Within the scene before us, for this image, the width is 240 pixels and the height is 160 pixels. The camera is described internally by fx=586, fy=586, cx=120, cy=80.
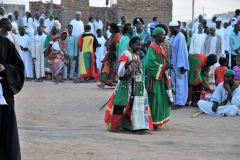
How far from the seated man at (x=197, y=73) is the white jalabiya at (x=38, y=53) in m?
7.48

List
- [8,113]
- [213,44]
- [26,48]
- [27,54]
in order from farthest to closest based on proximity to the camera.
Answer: [27,54], [26,48], [213,44], [8,113]

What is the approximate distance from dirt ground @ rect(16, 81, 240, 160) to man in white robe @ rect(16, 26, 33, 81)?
553 centimetres

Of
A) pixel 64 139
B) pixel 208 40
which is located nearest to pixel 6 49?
pixel 64 139

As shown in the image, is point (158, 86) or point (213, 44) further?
point (213, 44)

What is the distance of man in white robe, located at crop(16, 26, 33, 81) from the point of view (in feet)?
58.9

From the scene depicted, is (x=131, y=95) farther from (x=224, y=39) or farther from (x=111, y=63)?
(x=224, y=39)

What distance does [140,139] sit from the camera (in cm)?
828

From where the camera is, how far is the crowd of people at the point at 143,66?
8.83m

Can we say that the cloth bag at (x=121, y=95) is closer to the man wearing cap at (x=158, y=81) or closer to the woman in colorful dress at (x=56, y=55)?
the man wearing cap at (x=158, y=81)

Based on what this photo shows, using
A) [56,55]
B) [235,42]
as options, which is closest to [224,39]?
[235,42]

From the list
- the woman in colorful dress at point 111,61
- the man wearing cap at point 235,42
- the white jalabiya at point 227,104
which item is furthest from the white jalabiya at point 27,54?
the white jalabiya at point 227,104

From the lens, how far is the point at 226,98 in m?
11.0

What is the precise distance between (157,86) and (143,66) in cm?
276

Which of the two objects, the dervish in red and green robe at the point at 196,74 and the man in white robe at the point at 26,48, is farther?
the man in white robe at the point at 26,48
